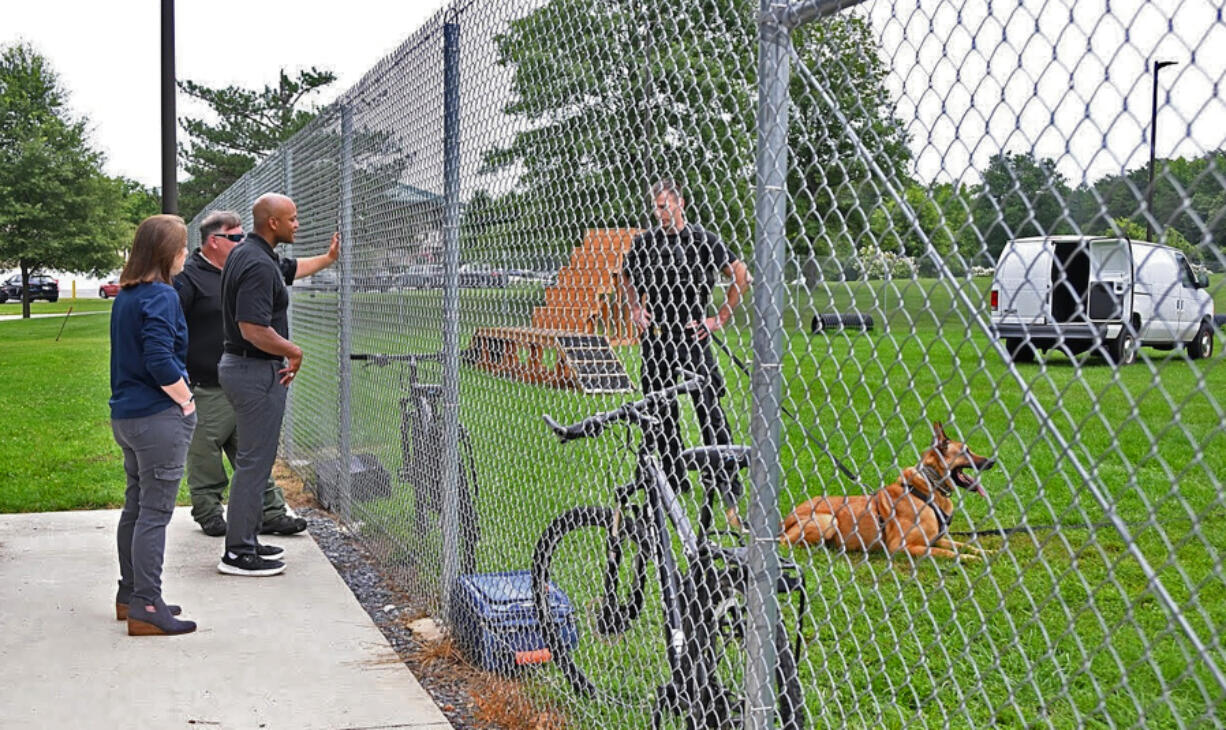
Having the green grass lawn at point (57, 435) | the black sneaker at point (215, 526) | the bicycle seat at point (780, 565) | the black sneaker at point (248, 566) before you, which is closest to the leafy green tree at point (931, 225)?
the bicycle seat at point (780, 565)

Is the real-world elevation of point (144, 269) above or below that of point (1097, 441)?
above

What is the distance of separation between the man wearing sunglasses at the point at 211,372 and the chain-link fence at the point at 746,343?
1.89ft

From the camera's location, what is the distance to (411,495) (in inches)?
230

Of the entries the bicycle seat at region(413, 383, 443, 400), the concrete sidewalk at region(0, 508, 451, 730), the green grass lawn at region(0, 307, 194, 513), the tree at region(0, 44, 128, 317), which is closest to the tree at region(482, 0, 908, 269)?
the bicycle seat at region(413, 383, 443, 400)

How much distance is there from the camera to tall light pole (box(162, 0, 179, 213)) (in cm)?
1123

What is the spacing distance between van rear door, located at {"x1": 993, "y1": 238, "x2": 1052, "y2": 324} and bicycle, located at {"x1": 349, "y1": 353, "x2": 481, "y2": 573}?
3.43m

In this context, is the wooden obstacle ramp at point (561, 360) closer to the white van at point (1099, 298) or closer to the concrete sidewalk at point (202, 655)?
the concrete sidewalk at point (202, 655)

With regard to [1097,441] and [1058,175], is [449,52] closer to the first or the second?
[1058,175]

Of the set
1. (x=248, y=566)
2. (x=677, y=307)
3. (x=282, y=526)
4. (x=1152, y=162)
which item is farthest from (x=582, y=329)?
(x=282, y=526)

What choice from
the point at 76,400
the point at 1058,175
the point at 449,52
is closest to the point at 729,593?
the point at 1058,175

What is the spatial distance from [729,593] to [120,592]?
342 cm

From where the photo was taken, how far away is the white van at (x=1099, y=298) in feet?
4.92

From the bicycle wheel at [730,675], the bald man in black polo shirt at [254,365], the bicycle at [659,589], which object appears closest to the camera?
the bicycle wheel at [730,675]

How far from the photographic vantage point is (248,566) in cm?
610
